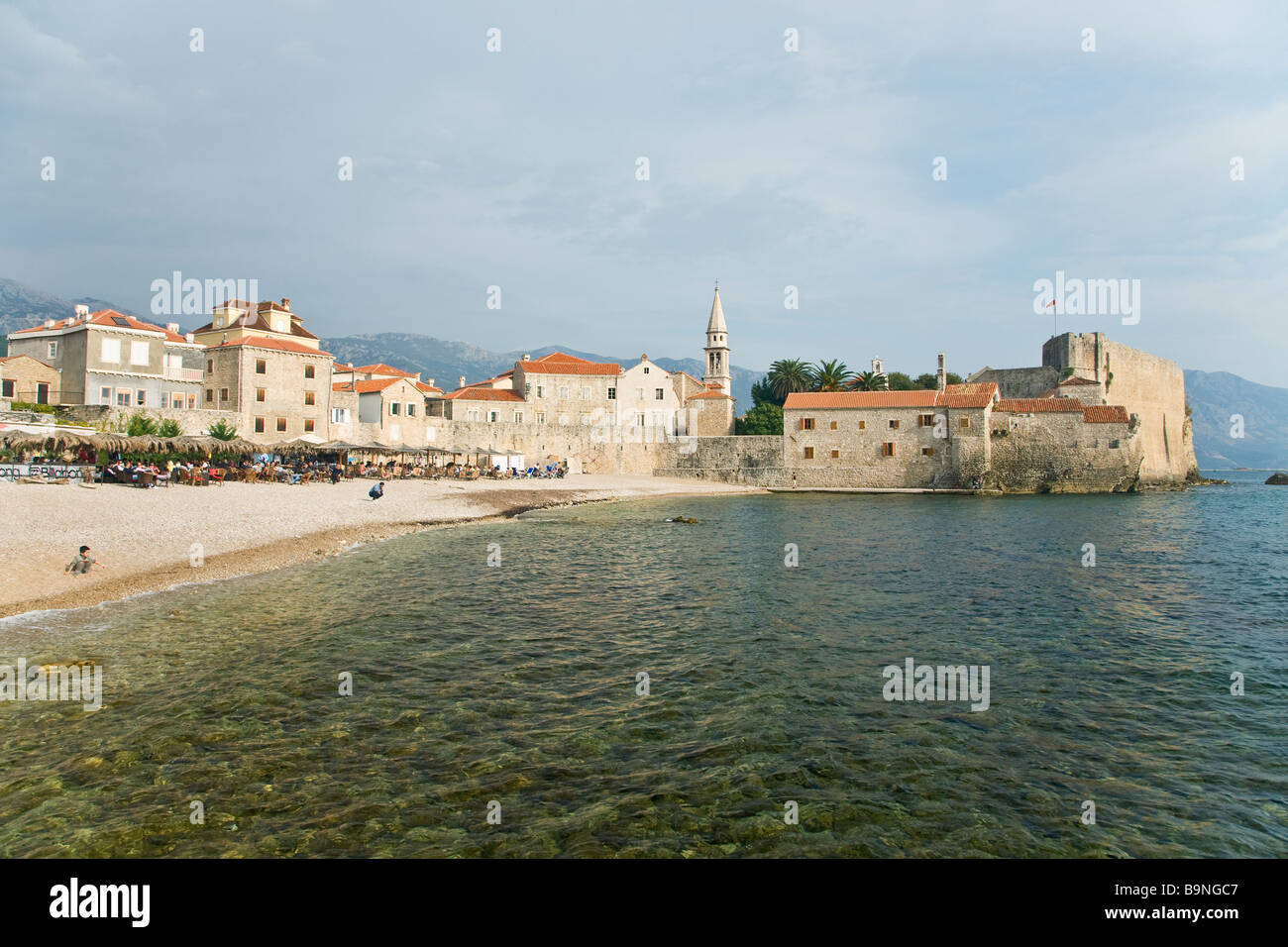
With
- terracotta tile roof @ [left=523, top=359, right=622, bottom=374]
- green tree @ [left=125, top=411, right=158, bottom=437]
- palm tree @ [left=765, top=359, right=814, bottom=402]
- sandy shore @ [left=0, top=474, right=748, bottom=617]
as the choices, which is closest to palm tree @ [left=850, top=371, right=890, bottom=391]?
palm tree @ [left=765, top=359, right=814, bottom=402]

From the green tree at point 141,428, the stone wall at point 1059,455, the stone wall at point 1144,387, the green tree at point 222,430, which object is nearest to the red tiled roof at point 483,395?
the green tree at point 222,430

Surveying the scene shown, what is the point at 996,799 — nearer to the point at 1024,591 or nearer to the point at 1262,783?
the point at 1262,783

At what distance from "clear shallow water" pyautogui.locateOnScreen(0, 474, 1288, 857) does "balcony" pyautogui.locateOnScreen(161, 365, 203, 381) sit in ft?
123

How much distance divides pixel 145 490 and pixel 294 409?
24.0m

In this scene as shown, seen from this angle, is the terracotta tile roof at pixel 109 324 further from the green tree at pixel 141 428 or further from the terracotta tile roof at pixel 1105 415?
the terracotta tile roof at pixel 1105 415

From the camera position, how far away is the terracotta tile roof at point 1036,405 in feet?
197

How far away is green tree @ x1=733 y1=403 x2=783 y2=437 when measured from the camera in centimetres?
7200

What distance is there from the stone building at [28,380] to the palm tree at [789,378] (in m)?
61.9

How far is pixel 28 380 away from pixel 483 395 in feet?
108

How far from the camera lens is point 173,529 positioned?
21547 millimetres

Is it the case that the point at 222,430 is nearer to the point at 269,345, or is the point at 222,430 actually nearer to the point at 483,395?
the point at 269,345

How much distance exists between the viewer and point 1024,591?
744 inches

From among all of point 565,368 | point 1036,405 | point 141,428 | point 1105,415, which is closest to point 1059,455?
point 1036,405

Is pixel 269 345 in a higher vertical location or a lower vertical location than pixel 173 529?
A: higher
